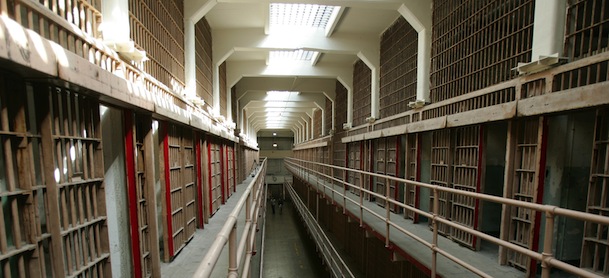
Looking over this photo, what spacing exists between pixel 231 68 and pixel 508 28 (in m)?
10.4

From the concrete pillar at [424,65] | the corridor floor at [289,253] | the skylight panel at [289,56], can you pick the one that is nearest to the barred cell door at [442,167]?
the concrete pillar at [424,65]

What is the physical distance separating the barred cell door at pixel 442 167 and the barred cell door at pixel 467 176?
0.40ft

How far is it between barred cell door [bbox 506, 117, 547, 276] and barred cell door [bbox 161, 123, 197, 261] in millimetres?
5087

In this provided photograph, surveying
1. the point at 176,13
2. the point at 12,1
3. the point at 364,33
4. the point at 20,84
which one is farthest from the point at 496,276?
the point at 364,33

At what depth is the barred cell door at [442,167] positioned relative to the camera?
5.22 m

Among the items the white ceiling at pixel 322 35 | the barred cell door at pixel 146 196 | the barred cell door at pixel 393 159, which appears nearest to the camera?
the barred cell door at pixel 146 196

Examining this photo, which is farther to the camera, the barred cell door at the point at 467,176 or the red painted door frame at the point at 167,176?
the barred cell door at the point at 467,176

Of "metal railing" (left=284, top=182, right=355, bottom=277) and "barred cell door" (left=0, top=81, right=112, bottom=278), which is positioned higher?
"barred cell door" (left=0, top=81, right=112, bottom=278)

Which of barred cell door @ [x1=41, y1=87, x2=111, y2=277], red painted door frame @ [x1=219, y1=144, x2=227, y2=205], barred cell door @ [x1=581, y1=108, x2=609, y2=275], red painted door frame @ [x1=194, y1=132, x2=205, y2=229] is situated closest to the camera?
barred cell door @ [x1=41, y1=87, x2=111, y2=277]

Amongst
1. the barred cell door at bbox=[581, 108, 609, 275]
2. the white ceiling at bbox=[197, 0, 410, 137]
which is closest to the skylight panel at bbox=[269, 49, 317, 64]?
the white ceiling at bbox=[197, 0, 410, 137]

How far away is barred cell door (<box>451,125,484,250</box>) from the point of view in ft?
14.4

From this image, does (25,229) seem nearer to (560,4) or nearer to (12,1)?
(12,1)

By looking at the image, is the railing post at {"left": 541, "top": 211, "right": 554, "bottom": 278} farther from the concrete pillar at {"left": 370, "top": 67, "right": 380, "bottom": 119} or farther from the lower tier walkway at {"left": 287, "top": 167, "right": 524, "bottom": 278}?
the concrete pillar at {"left": 370, "top": 67, "right": 380, "bottom": 119}

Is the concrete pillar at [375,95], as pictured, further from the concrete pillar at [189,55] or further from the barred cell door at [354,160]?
the concrete pillar at [189,55]
